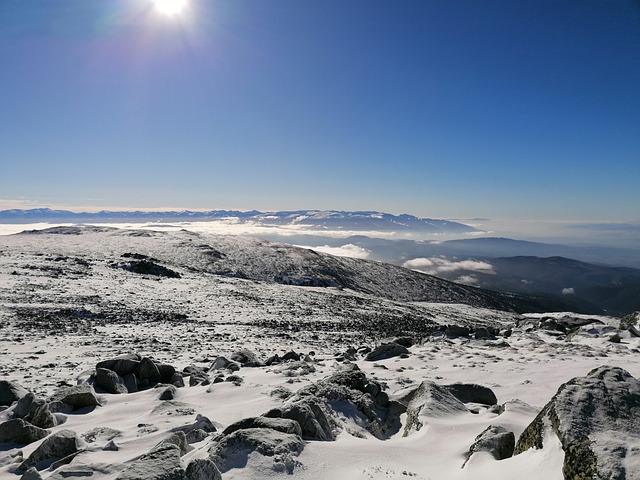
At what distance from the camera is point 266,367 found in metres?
12.5

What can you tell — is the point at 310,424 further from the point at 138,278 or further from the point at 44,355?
the point at 138,278

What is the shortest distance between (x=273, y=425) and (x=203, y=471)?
139 cm

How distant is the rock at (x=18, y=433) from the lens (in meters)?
6.15

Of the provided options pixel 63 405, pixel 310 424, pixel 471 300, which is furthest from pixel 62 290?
pixel 471 300

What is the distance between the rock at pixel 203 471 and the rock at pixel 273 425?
4.11ft

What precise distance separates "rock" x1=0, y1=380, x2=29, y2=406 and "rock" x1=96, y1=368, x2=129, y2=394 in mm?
1627

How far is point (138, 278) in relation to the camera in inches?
1772

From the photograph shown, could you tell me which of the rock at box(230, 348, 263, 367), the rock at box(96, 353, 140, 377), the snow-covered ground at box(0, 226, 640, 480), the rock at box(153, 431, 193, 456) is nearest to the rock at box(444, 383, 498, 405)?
the snow-covered ground at box(0, 226, 640, 480)

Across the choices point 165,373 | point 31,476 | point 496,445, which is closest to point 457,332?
point 165,373

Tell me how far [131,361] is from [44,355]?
221 inches

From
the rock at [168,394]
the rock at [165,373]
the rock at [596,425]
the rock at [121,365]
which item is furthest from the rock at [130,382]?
the rock at [596,425]

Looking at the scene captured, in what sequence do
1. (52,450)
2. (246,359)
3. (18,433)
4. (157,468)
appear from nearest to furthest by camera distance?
(157,468) < (52,450) < (18,433) < (246,359)

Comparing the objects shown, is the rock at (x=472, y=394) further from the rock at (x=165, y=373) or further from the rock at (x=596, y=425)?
the rock at (x=165, y=373)

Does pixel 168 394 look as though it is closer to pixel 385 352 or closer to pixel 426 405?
pixel 426 405
